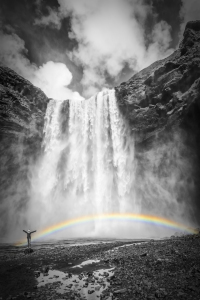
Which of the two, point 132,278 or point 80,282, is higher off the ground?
point 132,278

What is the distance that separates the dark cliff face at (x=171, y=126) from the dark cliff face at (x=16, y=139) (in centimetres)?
2059

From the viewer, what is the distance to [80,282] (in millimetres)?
7672

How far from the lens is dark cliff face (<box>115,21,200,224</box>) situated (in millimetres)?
26359

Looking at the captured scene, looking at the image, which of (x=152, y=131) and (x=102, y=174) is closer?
(x=152, y=131)

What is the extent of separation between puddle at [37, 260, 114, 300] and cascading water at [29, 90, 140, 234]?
21.2m

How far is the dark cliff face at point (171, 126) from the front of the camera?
1038 inches

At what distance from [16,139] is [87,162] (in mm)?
15244

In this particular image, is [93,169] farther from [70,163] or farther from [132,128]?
[132,128]

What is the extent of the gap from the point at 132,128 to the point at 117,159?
23.1 ft

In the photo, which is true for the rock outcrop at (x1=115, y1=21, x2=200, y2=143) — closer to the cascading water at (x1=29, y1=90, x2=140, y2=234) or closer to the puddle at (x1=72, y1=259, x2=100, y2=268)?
the cascading water at (x1=29, y1=90, x2=140, y2=234)

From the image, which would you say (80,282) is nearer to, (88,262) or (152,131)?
(88,262)

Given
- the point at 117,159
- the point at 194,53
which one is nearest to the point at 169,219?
the point at 117,159

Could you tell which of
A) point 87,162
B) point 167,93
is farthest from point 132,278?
point 167,93

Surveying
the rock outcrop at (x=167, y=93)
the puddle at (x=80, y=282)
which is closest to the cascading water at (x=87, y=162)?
the rock outcrop at (x=167, y=93)
